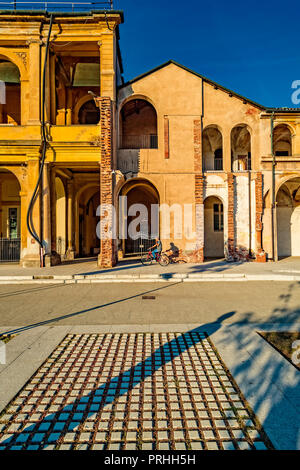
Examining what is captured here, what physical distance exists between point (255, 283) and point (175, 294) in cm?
361

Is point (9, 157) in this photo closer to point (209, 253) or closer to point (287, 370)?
point (209, 253)

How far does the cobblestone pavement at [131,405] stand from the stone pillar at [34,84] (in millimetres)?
13434

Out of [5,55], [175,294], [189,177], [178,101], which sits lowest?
[175,294]

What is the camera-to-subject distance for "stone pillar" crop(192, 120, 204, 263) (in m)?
14.8

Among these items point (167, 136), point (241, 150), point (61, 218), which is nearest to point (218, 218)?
point (241, 150)

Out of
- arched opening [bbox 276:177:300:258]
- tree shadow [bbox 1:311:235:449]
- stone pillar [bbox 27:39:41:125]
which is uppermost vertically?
stone pillar [bbox 27:39:41:125]

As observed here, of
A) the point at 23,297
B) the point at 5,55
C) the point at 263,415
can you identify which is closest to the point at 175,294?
the point at 23,297

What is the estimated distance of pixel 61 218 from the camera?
17.5 metres

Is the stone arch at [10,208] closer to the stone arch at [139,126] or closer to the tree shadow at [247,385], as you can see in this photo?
the stone arch at [139,126]

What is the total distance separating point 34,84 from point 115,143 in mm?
5144

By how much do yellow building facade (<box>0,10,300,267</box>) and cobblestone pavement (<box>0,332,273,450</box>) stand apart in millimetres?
9457

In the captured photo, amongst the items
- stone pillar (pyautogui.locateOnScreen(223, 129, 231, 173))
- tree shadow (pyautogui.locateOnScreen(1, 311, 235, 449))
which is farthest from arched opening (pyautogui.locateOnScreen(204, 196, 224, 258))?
tree shadow (pyautogui.locateOnScreen(1, 311, 235, 449))

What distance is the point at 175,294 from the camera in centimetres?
808

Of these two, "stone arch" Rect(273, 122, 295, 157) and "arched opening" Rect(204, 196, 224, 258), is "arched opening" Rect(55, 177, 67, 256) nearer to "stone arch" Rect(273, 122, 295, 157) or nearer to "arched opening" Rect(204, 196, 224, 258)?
"arched opening" Rect(204, 196, 224, 258)
